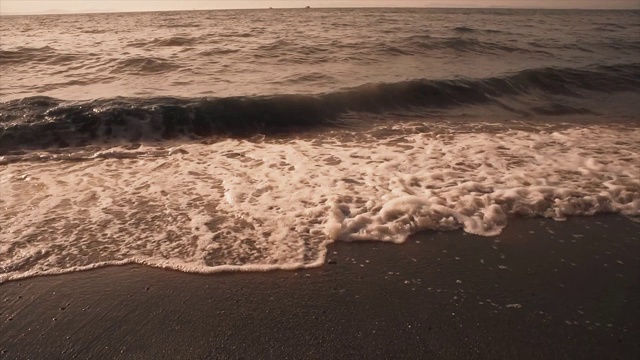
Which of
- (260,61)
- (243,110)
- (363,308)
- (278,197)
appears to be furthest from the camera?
(260,61)

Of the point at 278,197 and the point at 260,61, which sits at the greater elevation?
the point at 260,61

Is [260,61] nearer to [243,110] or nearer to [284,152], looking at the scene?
[243,110]

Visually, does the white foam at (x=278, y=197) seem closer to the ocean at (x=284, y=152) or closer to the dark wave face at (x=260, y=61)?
the ocean at (x=284, y=152)

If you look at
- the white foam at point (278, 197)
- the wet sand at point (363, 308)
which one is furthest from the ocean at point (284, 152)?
the wet sand at point (363, 308)

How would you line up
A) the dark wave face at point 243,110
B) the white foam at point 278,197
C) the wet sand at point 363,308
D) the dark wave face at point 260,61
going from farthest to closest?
1. the dark wave face at point 260,61
2. the dark wave face at point 243,110
3. the white foam at point 278,197
4. the wet sand at point 363,308

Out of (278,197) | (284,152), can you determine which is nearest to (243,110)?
(284,152)

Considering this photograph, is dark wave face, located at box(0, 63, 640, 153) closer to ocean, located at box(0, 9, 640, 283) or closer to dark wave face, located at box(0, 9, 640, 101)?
ocean, located at box(0, 9, 640, 283)

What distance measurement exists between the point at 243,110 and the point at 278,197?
3.64 meters

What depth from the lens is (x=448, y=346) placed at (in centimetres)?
228

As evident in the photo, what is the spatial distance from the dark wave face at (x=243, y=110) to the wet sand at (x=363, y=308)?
13.4 feet

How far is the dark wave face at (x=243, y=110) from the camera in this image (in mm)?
6473

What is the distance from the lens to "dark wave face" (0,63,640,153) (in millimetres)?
6473

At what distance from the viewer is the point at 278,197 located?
13.6 feet

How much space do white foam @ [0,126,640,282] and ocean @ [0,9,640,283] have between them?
19mm
